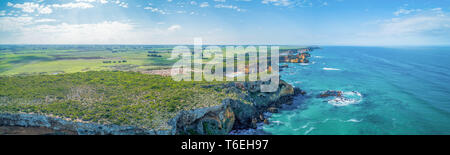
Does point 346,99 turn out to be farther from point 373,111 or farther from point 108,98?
point 108,98

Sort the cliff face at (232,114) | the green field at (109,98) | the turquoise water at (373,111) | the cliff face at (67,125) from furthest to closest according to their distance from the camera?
the turquoise water at (373,111) < the cliff face at (232,114) < the green field at (109,98) < the cliff face at (67,125)

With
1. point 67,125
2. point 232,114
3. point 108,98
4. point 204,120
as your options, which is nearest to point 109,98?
point 108,98

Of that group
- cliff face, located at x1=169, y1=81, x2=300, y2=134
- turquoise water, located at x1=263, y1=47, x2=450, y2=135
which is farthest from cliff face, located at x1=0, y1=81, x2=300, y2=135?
turquoise water, located at x1=263, y1=47, x2=450, y2=135

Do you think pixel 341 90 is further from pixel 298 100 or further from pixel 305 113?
pixel 305 113

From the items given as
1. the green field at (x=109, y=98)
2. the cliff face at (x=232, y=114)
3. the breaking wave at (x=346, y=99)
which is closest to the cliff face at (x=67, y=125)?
the green field at (x=109, y=98)

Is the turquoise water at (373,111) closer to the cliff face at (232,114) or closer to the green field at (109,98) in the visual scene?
the cliff face at (232,114)

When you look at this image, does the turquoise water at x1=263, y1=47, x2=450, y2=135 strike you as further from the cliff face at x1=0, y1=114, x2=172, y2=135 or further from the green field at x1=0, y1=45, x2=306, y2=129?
the cliff face at x1=0, y1=114, x2=172, y2=135

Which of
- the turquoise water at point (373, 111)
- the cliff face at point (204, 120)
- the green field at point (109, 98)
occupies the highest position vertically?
the green field at point (109, 98)

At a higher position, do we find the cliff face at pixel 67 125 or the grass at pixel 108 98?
the grass at pixel 108 98
